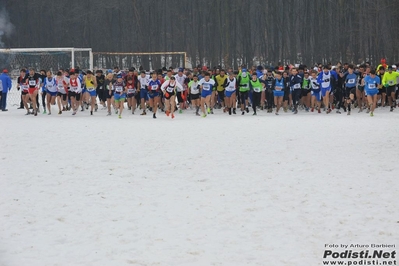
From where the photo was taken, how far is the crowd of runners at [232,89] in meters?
27.4

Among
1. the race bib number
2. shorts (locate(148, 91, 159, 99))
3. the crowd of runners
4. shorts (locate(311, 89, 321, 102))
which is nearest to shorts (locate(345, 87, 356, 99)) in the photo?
the crowd of runners

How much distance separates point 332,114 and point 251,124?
4.96m

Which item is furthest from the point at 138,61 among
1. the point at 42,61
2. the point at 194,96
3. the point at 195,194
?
the point at 195,194

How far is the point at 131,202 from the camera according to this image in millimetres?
12555

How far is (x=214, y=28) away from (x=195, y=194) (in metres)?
48.1

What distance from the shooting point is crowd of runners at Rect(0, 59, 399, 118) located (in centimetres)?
2739

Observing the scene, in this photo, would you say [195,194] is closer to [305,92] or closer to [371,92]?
[371,92]

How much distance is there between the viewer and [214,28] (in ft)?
197

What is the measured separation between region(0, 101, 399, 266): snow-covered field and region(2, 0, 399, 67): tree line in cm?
2869

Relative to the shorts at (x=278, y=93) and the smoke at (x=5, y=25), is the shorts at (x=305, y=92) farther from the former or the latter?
the smoke at (x=5, y=25)

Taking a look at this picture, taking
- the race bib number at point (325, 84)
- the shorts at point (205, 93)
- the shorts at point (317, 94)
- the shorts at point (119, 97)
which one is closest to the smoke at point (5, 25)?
the shorts at point (119, 97)

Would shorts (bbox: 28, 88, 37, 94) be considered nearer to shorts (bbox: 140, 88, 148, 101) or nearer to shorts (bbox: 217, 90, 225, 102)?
shorts (bbox: 140, 88, 148, 101)

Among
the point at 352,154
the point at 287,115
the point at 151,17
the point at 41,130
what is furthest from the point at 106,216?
the point at 151,17

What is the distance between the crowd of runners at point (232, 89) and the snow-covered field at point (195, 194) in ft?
17.9
